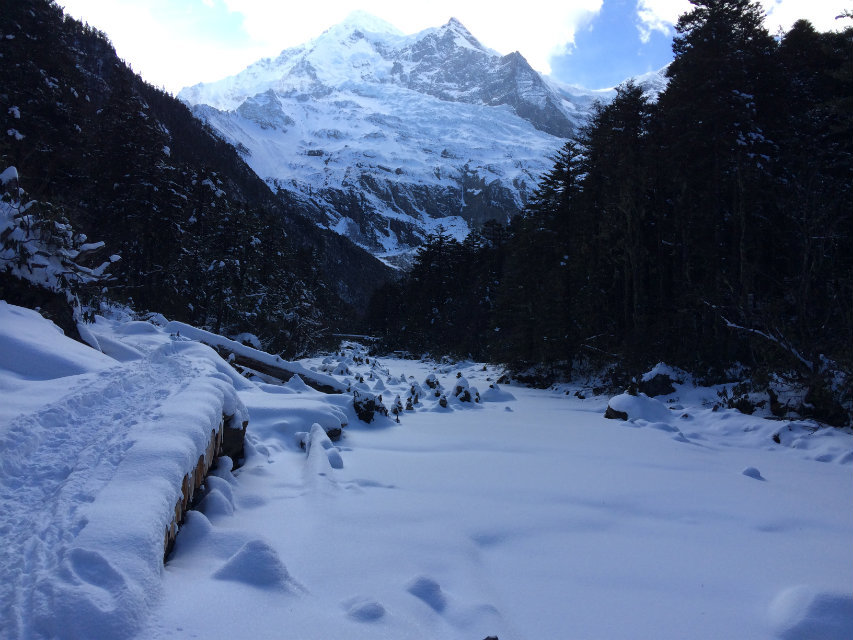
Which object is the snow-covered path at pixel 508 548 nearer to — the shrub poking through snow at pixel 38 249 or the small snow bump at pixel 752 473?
the small snow bump at pixel 752 473

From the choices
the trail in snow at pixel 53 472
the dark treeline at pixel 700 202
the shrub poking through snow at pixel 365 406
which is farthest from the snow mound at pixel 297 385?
the dark treeline at pixel 700 202

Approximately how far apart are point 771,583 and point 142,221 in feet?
70.6

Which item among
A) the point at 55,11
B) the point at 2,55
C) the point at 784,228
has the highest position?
the point at 55,11

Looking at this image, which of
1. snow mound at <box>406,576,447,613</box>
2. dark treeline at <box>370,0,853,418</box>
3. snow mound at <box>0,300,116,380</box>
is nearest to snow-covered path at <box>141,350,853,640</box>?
snow mound at <box>406,576,447,613</box>

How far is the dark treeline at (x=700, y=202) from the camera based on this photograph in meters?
12.5

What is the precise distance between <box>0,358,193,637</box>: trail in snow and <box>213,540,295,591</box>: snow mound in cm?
56

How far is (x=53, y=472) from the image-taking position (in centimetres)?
228

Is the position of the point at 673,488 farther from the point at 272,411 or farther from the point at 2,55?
the point at 2,55

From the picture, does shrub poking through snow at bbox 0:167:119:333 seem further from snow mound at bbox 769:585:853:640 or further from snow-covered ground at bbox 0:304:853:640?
snow mound at bbox 769:585:853:640

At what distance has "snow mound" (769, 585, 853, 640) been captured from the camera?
197cm

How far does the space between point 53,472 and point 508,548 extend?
8.09ft

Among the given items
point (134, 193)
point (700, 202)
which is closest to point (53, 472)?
point (700, 202)

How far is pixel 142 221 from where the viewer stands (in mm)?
18672

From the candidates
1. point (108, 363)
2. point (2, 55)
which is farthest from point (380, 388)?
point (2, 55)
